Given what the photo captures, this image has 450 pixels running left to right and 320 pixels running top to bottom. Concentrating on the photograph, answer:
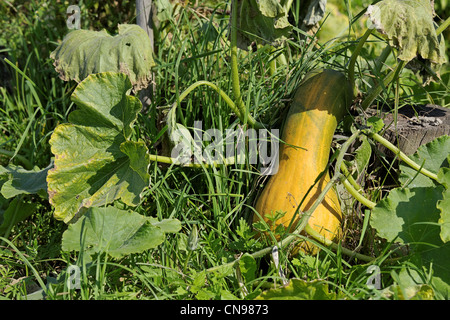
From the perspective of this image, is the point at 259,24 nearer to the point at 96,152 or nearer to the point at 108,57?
the point at 108,57

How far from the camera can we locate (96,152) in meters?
1.90

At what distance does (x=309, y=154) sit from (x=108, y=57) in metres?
0.79

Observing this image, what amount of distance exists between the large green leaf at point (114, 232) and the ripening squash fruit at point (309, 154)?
400mm

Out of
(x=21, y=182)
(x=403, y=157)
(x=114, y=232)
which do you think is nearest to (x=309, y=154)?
(x=403, y=157)

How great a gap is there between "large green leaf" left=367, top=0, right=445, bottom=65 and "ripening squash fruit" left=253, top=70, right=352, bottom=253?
0.37 m

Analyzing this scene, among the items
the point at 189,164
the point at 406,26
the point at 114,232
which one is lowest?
the point at 114,232

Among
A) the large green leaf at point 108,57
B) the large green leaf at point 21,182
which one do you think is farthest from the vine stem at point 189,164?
the large green leaf at point 21,182

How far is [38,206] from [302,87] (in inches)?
43.8

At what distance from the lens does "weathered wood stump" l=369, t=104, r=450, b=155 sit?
2008 mm

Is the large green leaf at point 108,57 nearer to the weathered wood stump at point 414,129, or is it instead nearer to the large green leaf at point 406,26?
the large green leaf at point 406,26

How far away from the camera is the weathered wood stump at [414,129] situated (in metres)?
2.01

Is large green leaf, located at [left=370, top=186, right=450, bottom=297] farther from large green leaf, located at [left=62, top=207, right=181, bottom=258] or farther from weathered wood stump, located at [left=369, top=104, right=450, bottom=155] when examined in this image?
large green leaf, located at [left=62, top=207, right=181, bottom=258]

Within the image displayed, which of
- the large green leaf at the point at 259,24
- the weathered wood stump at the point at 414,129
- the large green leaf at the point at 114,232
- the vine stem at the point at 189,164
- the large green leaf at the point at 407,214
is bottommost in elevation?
the large green leaf at the point at 114,232

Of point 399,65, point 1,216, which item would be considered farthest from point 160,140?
point 399,65
